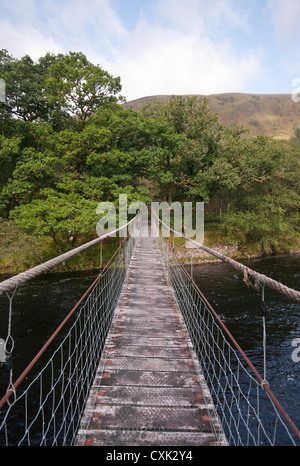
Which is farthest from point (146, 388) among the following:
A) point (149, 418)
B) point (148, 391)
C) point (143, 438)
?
point (143, 438)

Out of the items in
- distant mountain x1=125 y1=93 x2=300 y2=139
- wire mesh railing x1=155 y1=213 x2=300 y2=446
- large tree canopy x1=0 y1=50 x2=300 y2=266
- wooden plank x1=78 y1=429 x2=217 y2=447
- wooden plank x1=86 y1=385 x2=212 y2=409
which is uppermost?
distant mountain x1=125 y1=93 x2=300 y2=139

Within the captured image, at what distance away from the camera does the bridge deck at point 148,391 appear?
5.97 ft

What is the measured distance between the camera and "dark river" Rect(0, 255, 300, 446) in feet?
16.7

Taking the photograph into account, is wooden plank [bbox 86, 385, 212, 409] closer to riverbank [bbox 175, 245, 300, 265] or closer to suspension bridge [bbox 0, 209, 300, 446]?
suspension bridge [bbox 0, 209, 300, 446]

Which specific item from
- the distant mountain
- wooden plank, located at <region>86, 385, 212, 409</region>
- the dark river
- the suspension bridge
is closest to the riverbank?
the dark river

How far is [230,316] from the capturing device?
7.47m

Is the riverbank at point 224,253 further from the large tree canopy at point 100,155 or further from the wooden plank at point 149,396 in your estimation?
the wooden plank at point 149,396

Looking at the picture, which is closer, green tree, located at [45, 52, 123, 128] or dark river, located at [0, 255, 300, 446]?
dark river, located at [0, 255, 300, 446]

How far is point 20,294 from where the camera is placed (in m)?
9.14

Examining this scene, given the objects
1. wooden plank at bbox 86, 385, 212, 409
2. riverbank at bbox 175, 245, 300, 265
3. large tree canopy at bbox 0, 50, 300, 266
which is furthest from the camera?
riverbank at bbox 175, 245, 300, 265

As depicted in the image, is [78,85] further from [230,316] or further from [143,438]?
[143,438]

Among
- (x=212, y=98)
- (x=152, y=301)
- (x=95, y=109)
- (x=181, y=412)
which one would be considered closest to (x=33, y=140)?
(x=95, y=109)

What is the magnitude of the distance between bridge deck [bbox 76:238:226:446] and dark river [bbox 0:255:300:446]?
2816mm

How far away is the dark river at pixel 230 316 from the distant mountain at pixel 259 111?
237 feet
